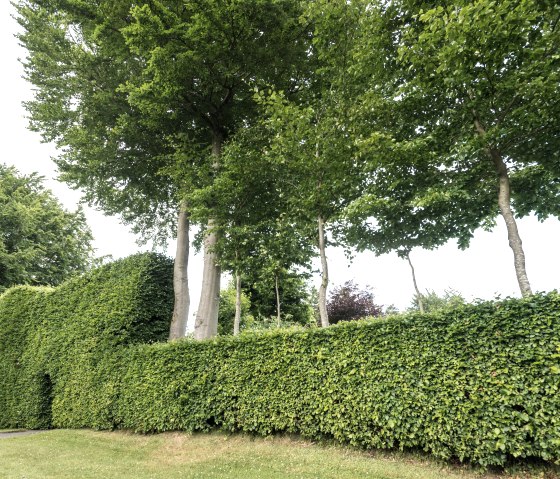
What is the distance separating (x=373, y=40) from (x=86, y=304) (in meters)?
10.7

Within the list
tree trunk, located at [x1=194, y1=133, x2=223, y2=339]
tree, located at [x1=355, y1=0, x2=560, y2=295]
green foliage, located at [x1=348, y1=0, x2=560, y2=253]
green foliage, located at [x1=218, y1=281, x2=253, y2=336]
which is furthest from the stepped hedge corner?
green foliage, located at [x1=218, y1=281, x2=253, y2=336]

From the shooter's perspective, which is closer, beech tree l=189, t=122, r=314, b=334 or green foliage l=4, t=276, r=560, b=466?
green foliage l=4, t=276, r=560, b=466

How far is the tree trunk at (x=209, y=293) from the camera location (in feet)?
34.5

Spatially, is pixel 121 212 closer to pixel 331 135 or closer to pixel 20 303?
pixel 20 303

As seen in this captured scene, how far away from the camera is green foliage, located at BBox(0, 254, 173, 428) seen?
10.2 m

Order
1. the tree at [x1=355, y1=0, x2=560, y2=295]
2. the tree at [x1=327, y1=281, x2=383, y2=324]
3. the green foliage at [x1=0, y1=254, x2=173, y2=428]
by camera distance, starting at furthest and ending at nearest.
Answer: the tree at [x1=327, y1=281, x2=383, y2=324] → the green foliage at [x1=0, y1=254, x2=173, y2=428] → the tree at [x1=355, y1=0, x2=560, y2=295]

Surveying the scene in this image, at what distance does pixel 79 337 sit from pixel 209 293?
13.5 ft

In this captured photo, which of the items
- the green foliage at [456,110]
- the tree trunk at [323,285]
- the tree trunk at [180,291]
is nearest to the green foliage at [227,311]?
the tree trunk at [180,291]

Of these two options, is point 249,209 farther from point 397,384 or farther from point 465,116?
point 397,384

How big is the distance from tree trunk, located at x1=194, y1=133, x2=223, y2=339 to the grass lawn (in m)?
2.91

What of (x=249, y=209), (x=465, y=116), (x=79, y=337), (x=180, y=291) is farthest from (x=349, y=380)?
(x=79, y=337)

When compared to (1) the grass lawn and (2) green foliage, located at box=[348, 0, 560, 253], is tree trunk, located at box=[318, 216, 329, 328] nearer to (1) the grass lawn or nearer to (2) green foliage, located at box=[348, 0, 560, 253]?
(2) green foliage, located at box=[348, 0, 560, 253]

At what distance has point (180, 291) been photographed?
11.1 meters

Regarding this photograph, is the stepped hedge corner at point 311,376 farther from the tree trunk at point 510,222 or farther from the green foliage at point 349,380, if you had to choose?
the tree trunk at point 510,222
